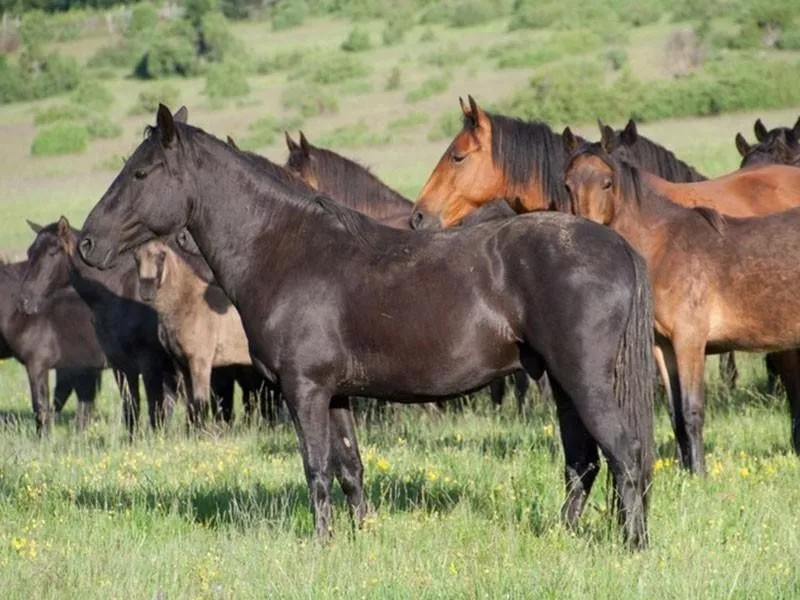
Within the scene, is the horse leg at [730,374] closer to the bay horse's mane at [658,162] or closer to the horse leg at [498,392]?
the bay horse's mane at [658,162]

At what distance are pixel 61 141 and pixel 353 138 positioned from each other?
8457mm

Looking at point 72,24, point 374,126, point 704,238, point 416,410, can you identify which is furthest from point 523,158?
point 72,24

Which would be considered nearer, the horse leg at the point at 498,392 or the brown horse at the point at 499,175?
the brown horse at the point at 499,175

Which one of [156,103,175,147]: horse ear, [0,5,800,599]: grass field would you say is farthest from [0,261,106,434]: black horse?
[156,103,175,147]: horse ear

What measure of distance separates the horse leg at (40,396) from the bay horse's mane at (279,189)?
6.68m

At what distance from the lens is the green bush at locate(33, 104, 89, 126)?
147ft

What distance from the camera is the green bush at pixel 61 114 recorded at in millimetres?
44656

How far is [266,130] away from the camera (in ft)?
125

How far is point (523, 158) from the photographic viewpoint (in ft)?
36.0

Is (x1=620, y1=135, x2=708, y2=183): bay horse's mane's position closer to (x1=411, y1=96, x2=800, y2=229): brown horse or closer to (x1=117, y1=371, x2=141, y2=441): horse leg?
(x1=411, y1=96, x2=800, y2=229): brown horse

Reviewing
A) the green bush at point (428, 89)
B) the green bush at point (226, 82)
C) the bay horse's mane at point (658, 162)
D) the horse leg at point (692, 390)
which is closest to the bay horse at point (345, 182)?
the bay horse's mane at point (658, 162)

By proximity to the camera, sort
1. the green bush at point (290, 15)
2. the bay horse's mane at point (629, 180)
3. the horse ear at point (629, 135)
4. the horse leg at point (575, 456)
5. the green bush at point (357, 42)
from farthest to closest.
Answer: the green bush at point (290, 15) → the green bush at point (357, 42) → the horse ear at point (629, 135) → the bay horse's mane at point (629, 180) → the horse leg at point (575, 456)

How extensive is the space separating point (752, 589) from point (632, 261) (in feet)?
5.69

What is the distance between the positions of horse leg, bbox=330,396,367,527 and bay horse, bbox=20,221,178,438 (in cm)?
591
